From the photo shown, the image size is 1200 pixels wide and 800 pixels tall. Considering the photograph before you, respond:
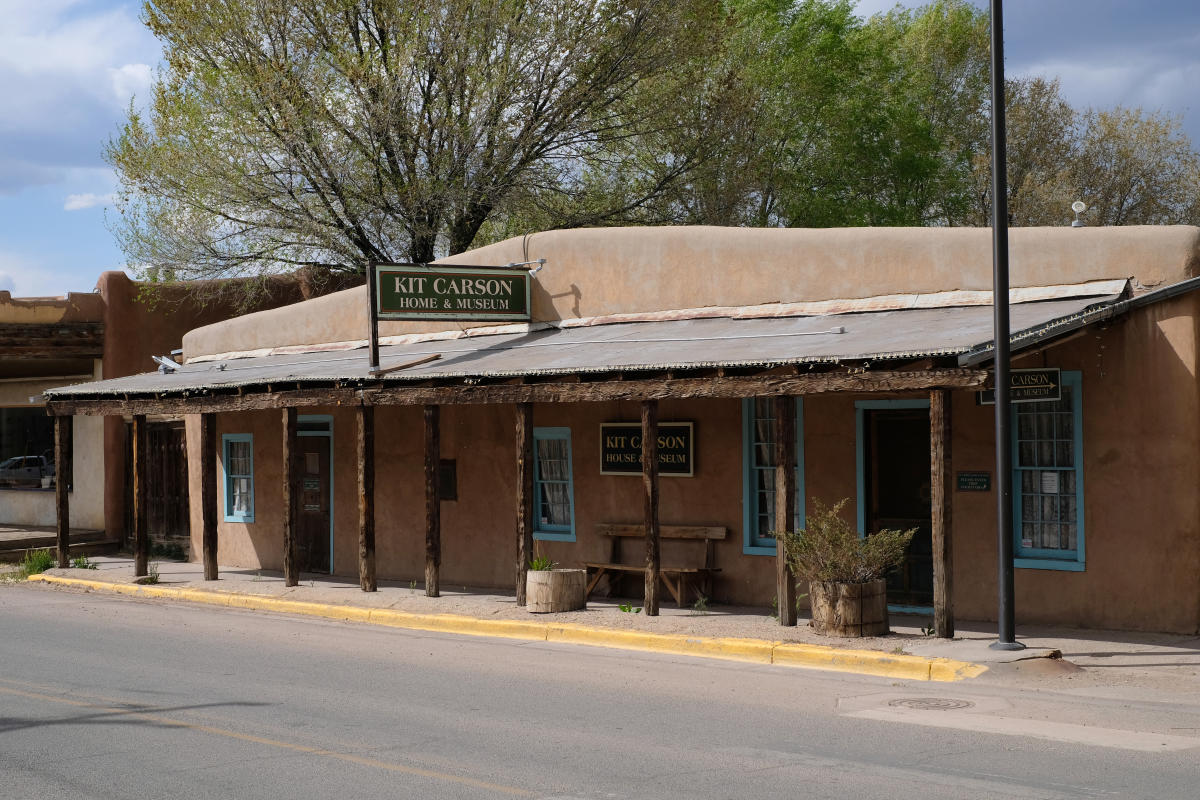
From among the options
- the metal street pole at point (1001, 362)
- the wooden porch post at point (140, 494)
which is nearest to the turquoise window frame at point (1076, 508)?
the metal street pole at point (1001, 362)

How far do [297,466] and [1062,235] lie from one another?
10.1 meters

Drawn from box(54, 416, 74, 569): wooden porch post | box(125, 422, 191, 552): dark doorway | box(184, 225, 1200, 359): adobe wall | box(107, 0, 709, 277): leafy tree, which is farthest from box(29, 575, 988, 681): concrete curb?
box(107, 0, 709, 277): leafy tree

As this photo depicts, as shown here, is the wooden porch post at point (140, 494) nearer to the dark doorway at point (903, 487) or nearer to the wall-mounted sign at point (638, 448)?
the wall-mounted sign at point (638, 448)

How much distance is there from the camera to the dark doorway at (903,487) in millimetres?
13836

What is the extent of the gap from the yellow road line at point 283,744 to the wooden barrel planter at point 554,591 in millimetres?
5586

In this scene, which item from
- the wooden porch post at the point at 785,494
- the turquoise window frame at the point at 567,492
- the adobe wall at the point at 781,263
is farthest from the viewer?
the turquoise window frame at the point at 567,492

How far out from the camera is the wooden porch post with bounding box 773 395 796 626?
40.8 feet

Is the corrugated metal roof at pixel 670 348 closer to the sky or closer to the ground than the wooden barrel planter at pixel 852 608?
closer to the sky

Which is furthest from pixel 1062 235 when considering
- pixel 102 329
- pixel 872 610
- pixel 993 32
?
pixel 102 329

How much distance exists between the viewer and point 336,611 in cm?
1551

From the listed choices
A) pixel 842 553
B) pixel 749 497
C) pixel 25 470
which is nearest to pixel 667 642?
pixel 842 553

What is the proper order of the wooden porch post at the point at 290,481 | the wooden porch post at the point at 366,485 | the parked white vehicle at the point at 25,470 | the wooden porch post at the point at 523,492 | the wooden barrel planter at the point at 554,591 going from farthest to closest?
1. the parked white vehicle at the point at 25,470
2. the wooden porch post at the point at 290,481
3. the wooden porch post at the point at 366,485
4. the wooden porch post at the point at 523,492
5. the wooden barrel planter at the point at 554,591

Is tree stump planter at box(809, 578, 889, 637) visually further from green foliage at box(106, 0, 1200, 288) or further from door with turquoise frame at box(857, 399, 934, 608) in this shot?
green foliage at box(106, 0, 1200, 288)

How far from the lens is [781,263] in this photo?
15047mm
